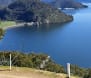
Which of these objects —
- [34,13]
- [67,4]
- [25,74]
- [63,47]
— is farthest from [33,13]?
[25,74]

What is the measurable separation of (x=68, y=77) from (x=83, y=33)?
57384 millimetres

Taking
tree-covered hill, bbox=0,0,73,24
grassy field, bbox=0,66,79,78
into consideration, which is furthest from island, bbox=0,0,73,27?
grassy field, bbox=0,66,79,78

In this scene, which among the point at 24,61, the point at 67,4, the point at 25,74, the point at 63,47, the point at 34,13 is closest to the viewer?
the point at 25,74

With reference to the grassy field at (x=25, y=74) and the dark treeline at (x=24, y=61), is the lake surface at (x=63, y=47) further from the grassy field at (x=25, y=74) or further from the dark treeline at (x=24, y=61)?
the grassy field at (x=25, y=74)

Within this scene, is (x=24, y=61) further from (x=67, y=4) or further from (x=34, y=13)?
(x=67, y=4)

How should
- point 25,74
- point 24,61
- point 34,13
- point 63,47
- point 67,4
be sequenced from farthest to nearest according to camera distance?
1. point 67,4
2. point 34,13
3. point 63,47
4. point 24,61
5. point 25,74

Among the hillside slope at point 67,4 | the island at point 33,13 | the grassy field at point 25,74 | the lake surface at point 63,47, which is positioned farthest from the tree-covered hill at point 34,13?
the grassy field at point 25,74

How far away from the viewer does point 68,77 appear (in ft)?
20.7

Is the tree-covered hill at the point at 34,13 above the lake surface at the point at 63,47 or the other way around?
above

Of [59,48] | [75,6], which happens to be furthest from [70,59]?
[75,6]

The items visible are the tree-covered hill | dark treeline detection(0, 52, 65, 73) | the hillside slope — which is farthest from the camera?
the hillside slope

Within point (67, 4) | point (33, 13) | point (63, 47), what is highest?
point (67, 4)

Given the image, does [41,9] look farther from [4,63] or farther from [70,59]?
[4,63]

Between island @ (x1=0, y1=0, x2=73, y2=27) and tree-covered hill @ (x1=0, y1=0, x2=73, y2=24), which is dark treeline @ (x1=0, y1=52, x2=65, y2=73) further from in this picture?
tree-covered hill @ (x1=0, y1=0, x2=73, y2=24)
